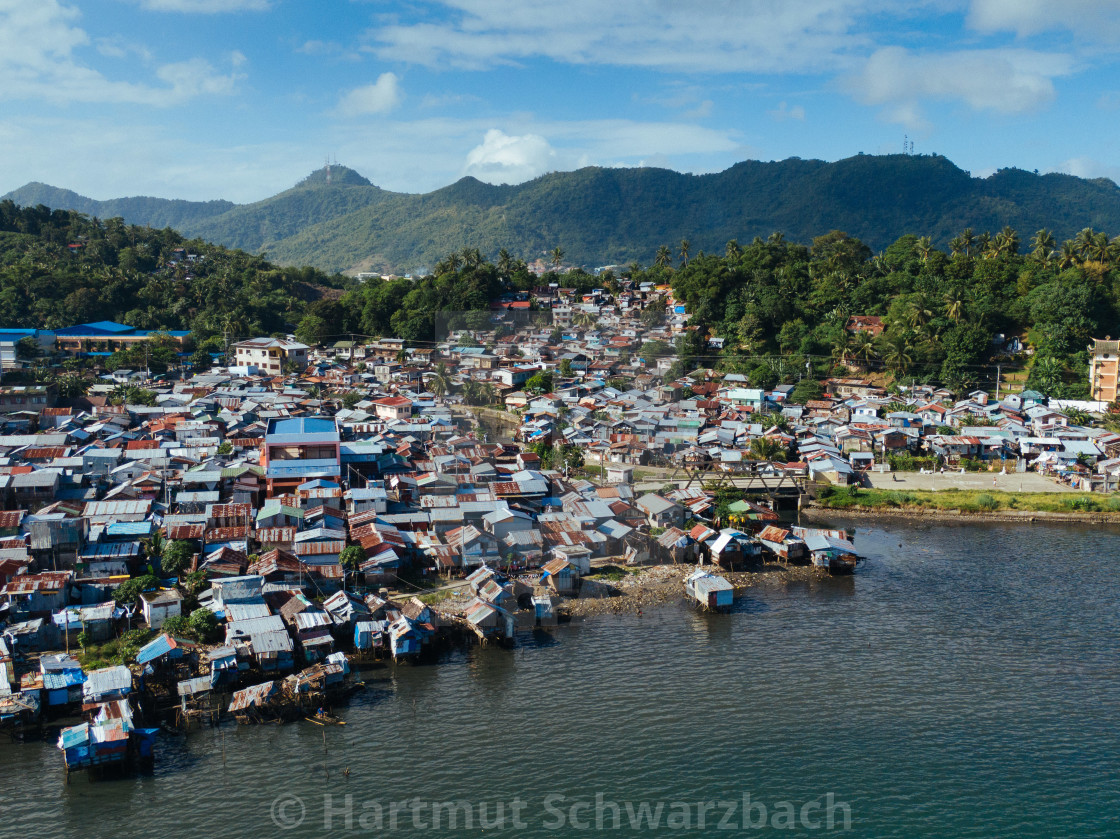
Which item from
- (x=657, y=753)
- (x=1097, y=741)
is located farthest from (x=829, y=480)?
(x=657, y=753)

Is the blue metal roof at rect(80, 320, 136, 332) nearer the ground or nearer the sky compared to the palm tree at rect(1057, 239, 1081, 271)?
nearer the ground

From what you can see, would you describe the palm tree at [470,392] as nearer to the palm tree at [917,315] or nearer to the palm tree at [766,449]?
the palm tree at [766,449]

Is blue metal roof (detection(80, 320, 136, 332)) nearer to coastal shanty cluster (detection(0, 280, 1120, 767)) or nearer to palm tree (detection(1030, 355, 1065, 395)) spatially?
coastal shanty cluster (detection(0, 280, 1120, 767))

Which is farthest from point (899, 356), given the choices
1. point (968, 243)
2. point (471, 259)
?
point (471, 259)

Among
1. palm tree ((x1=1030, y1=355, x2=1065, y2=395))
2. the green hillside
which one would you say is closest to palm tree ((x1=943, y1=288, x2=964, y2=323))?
palm tree ((x1=1030, y1=355, x2=1065, y2=395))

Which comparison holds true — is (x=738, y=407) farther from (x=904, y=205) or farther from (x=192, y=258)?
(x=904, y=205)

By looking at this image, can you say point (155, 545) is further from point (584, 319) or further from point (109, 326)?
point (584, 319)
